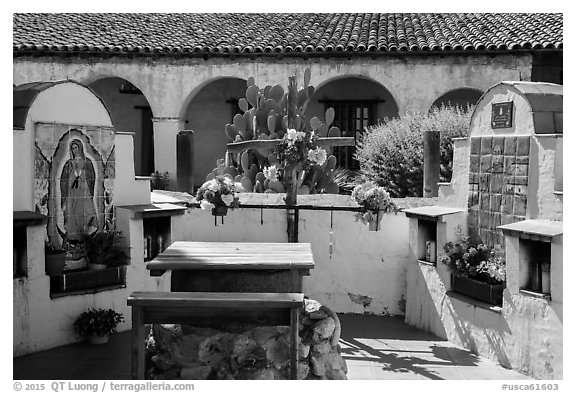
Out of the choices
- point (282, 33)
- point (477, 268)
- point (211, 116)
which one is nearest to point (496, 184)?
point (477, 268)

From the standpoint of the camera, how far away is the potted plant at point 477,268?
702 centimetres

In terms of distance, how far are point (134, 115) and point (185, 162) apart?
739 cm

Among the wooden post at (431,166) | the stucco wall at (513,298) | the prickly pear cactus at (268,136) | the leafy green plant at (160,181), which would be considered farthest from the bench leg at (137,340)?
the leafy green plant at (160,181)

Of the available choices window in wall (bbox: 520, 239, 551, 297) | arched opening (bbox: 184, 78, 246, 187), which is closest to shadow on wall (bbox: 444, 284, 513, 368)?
window in wall (bbox: 520, 239, 551, 297)

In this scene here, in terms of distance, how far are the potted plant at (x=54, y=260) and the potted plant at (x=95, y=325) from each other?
20.8 inches

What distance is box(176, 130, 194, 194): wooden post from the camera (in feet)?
36.0

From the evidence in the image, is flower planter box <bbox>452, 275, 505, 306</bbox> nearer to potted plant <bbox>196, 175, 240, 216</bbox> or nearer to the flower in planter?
potted plant <bbox>196, 175, 240, 216</bbox>

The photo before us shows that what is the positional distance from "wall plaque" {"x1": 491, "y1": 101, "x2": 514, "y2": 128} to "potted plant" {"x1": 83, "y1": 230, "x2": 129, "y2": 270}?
4150mm

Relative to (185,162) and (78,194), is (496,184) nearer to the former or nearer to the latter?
(78,194)

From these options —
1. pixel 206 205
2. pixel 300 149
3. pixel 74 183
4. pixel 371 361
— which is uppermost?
pixel 300 149

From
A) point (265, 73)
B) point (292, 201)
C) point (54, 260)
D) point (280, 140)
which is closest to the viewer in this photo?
point (54, 260)

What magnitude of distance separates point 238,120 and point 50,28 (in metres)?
7.75

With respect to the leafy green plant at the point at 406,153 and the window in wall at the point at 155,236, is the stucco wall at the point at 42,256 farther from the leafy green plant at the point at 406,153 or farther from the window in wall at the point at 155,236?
the leafy green plant at the point at 406,153

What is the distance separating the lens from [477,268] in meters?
7.29
